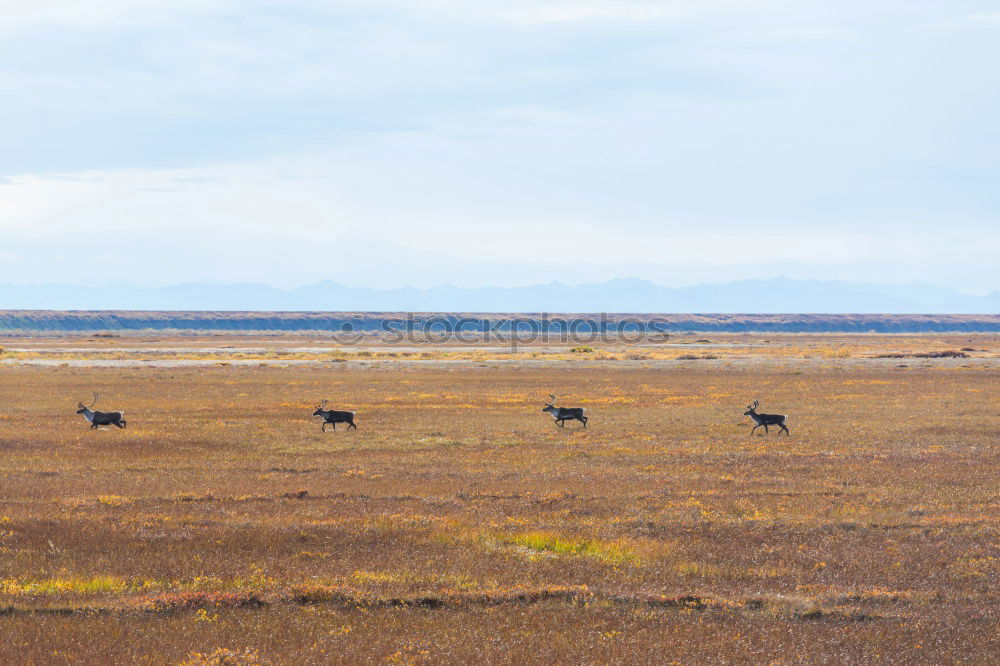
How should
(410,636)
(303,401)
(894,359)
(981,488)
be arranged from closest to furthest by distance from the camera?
(410,636) < (981,488) < (303,401) < (894,359)

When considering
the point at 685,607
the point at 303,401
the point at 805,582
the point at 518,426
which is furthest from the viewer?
the point at 303,401

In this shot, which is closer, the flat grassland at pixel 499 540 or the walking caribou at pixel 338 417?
the flat grassland at pixel 499 540

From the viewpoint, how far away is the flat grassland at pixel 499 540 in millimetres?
11391

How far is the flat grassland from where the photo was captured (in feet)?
37.4

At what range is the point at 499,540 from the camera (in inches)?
652

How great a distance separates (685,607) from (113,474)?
54.2 feet

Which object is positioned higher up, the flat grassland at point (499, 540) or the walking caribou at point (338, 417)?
the walking caribou at point (338, 417)

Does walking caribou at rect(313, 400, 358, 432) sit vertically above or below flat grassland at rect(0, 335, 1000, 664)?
above

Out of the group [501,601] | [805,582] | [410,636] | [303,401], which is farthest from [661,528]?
[303,401]

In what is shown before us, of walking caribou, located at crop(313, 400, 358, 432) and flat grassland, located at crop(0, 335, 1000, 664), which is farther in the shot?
walking caribou, located at crop(313, 400, 358, 432)

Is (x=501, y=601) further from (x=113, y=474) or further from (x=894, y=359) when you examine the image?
(x=894, y=359)

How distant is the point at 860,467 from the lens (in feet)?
81.7

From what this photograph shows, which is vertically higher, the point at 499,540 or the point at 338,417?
the point at 338,417

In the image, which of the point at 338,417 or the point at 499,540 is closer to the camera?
the point at 499,540
